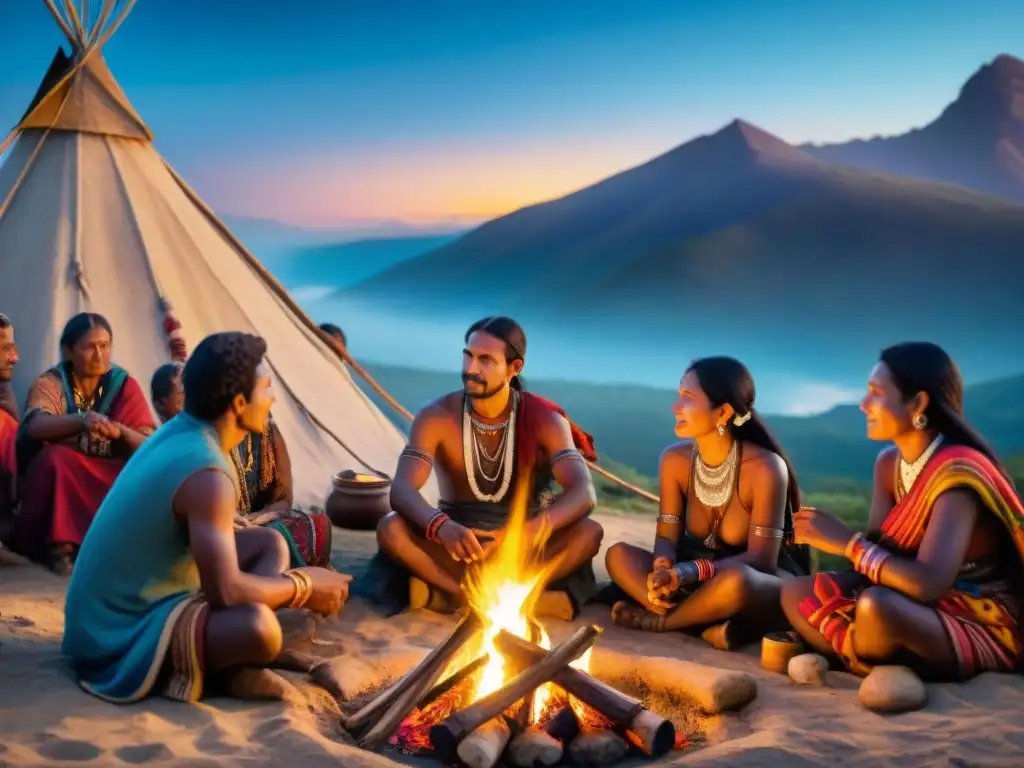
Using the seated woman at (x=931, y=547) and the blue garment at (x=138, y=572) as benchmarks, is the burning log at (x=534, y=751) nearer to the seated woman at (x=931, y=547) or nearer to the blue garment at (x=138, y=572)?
the blue garment at (x=138, y=572)

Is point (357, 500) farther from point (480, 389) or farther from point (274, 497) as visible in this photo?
point (480, 389)

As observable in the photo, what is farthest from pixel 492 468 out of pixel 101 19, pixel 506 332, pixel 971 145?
pixel 971 145

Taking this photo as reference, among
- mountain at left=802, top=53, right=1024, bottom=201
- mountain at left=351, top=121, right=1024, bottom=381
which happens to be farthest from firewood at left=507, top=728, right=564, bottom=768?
mountain at left=802, top=53, right=1024, bottom=201

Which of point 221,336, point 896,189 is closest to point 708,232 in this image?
point 896,189

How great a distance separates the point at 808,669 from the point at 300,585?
1.69 metres

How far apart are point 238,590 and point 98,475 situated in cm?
198

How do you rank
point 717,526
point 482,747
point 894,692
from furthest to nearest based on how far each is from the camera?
1. point 717,526
2. point 894,692
3. point 482,747

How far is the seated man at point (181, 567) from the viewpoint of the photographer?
2.91 m

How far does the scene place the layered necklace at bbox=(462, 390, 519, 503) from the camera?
4.28m

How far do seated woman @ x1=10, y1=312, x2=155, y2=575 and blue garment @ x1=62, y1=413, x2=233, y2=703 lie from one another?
1.57 meters

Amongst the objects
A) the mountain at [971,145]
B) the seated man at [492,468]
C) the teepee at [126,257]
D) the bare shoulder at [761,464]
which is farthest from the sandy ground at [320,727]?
the mountain at [971,145]

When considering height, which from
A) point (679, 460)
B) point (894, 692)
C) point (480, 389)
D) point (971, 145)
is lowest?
point (894, 692)

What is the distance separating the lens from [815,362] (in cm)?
1352

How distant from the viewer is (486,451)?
4289mm
